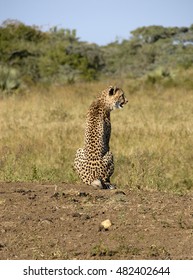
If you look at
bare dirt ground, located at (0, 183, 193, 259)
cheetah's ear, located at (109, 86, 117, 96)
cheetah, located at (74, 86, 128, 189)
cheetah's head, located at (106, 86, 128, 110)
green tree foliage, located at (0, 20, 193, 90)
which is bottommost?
bare dirt ground, located at (0, 183, 193, 259)

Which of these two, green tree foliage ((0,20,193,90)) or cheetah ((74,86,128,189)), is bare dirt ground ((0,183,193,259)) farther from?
green tree foliage ((0,20,193,90))

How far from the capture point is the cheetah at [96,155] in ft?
28.4

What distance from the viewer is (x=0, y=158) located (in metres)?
10.4

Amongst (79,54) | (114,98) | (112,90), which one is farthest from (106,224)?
(79,54)

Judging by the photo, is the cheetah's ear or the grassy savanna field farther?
the cheetah's ear

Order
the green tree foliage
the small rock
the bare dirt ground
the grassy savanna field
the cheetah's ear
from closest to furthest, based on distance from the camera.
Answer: the bare dirt ground < the small rock < the grassy savanna field < the cheetah's ear < the green tree foliage

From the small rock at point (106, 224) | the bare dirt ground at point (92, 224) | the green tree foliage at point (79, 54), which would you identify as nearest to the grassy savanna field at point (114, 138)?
the bare dirt ground at point (92, 224)

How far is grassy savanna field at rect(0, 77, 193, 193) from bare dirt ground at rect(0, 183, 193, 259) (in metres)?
1.48

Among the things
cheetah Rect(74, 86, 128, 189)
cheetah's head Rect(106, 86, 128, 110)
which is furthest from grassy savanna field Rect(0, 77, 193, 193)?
cheetah's head Rect(106, 86, 128, 110)

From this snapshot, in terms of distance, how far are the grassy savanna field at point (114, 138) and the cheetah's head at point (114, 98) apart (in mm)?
715

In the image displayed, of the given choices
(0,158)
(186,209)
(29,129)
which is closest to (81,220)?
(186,209)

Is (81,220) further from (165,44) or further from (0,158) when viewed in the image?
(165,44)

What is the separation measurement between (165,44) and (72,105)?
26886mm

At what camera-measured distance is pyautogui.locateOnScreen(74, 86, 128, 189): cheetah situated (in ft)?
28.4
